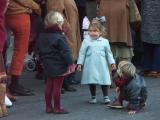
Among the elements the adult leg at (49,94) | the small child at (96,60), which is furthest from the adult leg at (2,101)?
the small child at (96,60)

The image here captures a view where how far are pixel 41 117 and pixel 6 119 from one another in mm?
395

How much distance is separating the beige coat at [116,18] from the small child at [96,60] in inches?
39.1

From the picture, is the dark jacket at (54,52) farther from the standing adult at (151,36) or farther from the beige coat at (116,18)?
the standing adult at (151,36)

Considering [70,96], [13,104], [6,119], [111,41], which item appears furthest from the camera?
[111,41]

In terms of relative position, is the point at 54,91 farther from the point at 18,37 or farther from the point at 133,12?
the point at 133,12

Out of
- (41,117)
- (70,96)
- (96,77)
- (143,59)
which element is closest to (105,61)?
(96,77)

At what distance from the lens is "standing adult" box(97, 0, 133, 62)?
818cm

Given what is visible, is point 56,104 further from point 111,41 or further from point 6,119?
point 111,41

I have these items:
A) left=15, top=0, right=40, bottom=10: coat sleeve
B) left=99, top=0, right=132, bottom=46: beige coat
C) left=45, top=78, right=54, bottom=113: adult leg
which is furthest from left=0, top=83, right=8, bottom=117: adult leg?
left=99, top=0, right=132, bottom=46: beige coat

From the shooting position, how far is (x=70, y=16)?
785 cm

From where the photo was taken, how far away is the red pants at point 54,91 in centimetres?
656

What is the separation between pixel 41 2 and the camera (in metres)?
7.79

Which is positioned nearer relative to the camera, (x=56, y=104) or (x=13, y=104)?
(x=56, y=104)

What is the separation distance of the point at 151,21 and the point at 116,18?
767 millimetres
